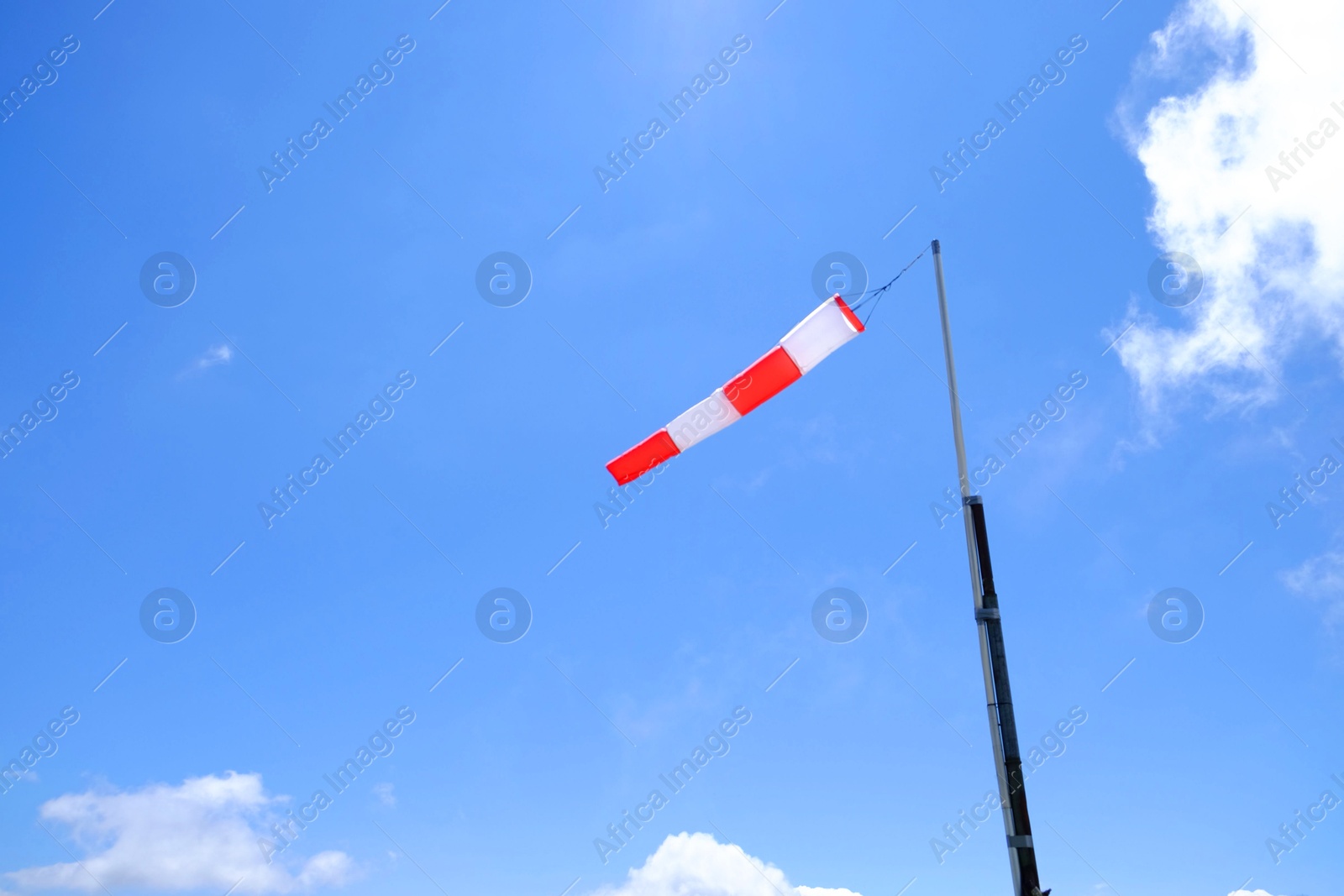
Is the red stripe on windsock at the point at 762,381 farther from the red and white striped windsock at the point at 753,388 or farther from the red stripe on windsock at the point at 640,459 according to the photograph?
the red stripe on windsock at the point at 640,459

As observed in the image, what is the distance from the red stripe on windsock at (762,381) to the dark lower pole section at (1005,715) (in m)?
3.41

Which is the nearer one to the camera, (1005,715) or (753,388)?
(1005,715)

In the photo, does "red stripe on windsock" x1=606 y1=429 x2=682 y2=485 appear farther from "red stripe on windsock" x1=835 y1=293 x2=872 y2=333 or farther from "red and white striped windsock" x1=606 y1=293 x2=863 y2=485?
"red stripe on windsock" x1=835 y1=293 x2=872 y2=333

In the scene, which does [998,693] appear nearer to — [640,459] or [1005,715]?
[1005,715]

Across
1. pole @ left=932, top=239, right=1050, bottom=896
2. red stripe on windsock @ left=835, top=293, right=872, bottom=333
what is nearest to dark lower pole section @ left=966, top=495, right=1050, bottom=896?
pole @ left=932, top=239, right=1050, bottom=896

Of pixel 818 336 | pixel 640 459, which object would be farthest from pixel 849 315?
pixel 640 459

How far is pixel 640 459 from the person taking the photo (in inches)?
479

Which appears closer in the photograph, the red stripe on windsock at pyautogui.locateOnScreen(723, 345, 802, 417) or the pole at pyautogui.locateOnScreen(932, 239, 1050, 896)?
the pole at pyautogui.locateOnScreen(932, 239, 1050, 896)

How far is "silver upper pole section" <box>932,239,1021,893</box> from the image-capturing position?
7652 millimetres

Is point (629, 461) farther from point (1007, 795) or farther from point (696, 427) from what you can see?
point (1007, 795)

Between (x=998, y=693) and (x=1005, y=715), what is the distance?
0.69 feet

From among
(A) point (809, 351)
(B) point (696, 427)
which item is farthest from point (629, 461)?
(A) point (809, 351)

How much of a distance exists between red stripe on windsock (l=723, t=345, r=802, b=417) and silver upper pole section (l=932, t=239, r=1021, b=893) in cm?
218

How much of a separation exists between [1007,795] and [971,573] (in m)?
2.18
